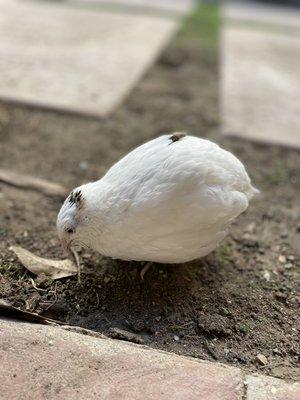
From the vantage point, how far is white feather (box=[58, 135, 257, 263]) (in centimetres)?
204

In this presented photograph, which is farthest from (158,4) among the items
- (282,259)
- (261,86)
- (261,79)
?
(282,259)

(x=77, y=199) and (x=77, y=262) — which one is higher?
(x=77, y=199)

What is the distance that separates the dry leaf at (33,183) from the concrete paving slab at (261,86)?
4.86 ft

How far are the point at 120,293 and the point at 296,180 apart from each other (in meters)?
1.72

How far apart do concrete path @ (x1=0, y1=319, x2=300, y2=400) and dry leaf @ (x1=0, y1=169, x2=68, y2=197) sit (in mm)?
1154

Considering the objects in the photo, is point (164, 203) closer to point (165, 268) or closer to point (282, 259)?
point (165, 268)

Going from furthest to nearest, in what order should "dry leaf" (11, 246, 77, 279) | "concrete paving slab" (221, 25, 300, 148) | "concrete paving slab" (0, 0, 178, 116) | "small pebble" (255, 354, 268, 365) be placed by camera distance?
"concrete paving slab" (0, 0, 178, 116), "concrete paving slab" (221, 25, 300, 148), "dry leaf" (11, 246, 77, 279), "small pebble" (255, 354, 268, 365)

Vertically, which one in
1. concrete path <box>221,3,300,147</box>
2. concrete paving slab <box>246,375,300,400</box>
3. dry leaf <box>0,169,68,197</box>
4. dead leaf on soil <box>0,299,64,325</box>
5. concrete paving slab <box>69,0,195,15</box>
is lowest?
concrete paving slab <box>69,0,195,15</box>

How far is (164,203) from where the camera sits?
202 centimetres

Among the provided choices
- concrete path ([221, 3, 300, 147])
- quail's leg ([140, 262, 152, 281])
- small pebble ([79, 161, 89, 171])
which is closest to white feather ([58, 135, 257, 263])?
quail's leg ([140, 262, 152, 281])

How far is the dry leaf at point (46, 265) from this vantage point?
2.32 meters

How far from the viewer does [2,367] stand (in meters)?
1.79

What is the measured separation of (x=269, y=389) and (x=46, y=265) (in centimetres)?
110

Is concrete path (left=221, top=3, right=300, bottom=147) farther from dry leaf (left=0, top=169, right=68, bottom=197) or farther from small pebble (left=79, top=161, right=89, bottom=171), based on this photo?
dry leaf (left=0, top=169, right=68, bottom=197)
